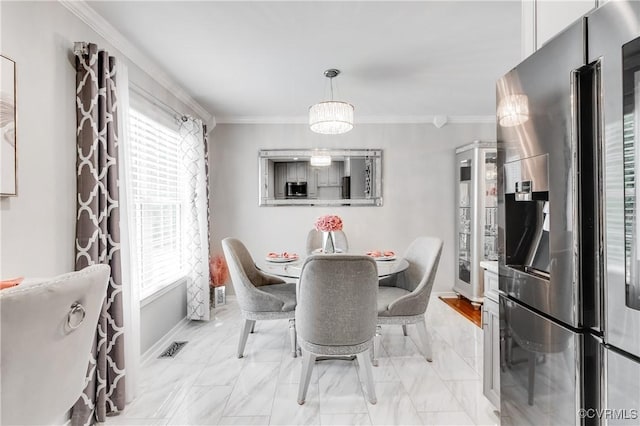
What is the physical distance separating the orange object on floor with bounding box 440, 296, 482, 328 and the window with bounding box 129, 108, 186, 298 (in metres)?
3.32

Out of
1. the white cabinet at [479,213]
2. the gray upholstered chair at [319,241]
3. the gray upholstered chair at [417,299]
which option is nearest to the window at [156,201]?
the gray upholstered chair at [319,241]

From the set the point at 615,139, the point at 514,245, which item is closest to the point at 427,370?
the point at 514,245

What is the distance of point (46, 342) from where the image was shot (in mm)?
872

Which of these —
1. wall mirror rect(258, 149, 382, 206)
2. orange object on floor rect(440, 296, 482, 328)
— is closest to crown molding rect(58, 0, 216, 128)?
wall mirror rect(258, 149, 382, 206)

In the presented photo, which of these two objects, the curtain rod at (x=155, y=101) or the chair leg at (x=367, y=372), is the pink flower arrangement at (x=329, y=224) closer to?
the chair leg at (x=367, y=372)

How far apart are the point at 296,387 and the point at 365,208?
274 centimetres

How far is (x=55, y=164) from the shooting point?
1.78m

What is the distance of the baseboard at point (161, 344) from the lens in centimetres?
274

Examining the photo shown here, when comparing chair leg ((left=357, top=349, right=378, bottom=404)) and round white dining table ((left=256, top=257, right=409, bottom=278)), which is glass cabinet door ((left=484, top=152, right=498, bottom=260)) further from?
chair leg ((left=357, top=349, right=378, bottom=404))

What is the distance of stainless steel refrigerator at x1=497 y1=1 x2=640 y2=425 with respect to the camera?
2.75ft

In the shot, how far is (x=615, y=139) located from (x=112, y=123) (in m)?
2.39

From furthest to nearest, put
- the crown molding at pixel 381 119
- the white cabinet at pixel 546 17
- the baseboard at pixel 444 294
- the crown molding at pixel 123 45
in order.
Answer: the baseboard at pixel 444 294
the crown molding at pixel 381 119
the crown molding at pixel 123 45
the white cabinet at pixel 546 17

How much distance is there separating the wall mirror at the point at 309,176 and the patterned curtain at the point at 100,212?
2.53 metres

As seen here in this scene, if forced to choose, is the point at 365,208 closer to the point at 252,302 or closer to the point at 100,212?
the point at 252,302
